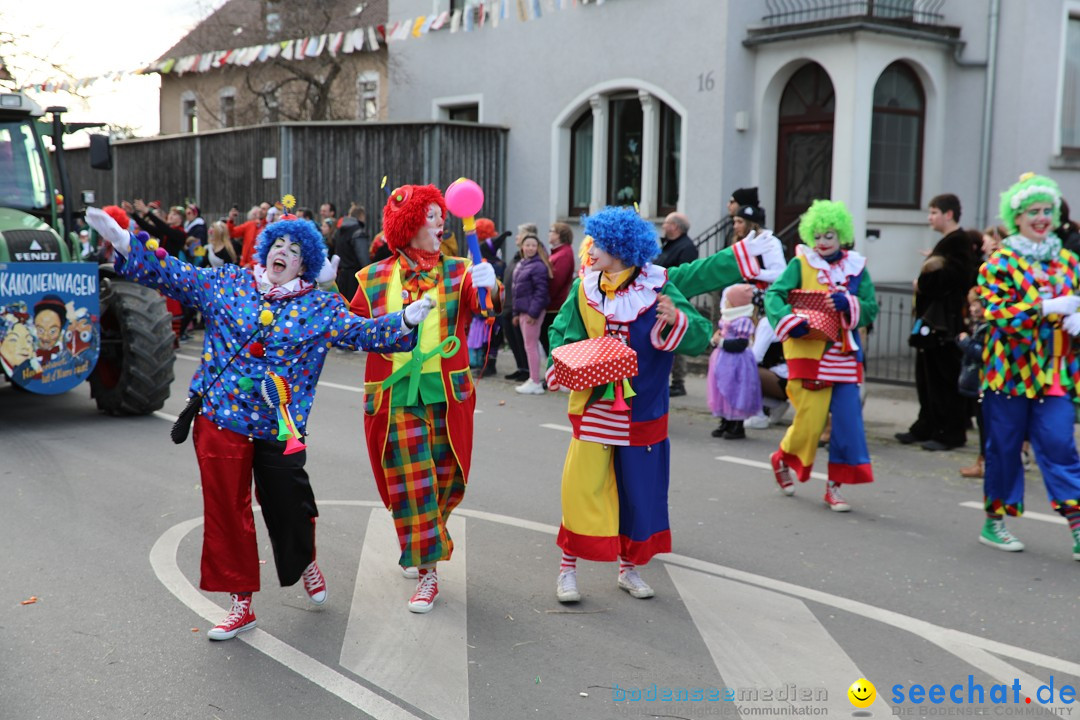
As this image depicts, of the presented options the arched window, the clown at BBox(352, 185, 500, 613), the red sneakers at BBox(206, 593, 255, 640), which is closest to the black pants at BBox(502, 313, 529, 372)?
the arched window

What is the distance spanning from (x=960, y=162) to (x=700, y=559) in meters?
11.0

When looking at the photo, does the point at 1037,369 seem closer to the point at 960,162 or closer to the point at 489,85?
the point at 960,162

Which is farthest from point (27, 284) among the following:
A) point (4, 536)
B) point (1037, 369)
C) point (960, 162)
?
point (960, 162)

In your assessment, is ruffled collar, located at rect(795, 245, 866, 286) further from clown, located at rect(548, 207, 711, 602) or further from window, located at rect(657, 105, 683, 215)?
window, located at rect(657, 105, 683, 215)

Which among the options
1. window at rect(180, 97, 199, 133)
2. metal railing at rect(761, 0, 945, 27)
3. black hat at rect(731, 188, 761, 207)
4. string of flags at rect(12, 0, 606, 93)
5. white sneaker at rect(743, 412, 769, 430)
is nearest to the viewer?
black hat at rect(731, 188, 761, 207)

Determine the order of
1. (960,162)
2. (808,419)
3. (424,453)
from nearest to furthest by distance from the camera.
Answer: (424,453) → (808,419) → (960,162)

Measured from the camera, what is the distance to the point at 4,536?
623cm

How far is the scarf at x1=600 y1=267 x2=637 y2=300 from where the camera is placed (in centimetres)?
529

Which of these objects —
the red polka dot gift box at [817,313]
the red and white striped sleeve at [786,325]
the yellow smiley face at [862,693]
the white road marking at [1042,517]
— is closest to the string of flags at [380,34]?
the red polka dot gift box at [817,313]

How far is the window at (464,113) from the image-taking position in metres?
20.5

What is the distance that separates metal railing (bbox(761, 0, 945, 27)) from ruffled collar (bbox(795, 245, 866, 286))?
8.53m

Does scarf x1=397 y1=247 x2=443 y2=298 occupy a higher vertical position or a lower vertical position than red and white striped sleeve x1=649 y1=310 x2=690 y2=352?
higher

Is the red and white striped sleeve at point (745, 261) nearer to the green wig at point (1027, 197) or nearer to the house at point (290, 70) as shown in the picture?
the green wig at point (1027, 197)

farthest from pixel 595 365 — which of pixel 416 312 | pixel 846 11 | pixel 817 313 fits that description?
pixel 846 11
